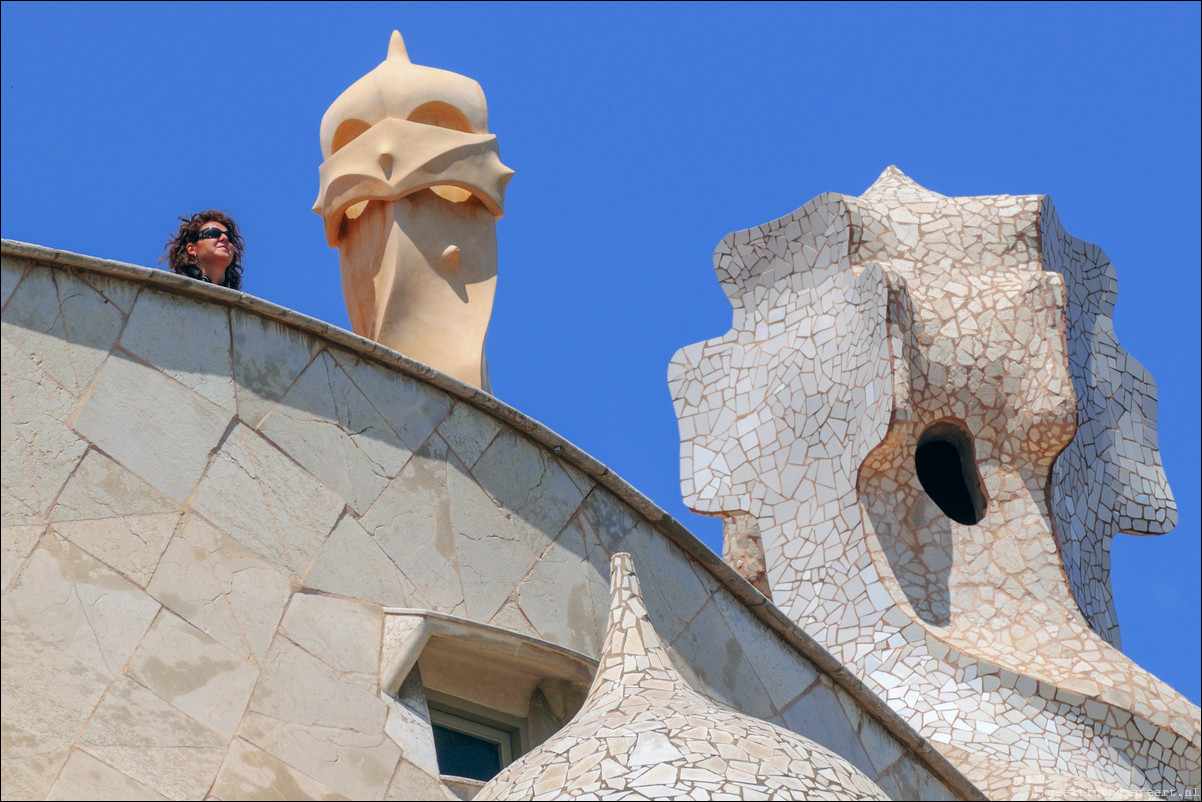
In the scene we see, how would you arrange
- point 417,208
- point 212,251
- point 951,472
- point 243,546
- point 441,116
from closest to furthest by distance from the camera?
point 243,546 < point 212,251 < point 417,208 < point 441,116 < point 951,472

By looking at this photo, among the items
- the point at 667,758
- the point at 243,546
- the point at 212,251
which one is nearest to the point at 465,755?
the point at 243,546

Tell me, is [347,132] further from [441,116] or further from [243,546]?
[243,546]

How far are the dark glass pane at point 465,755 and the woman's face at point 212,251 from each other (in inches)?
61.7

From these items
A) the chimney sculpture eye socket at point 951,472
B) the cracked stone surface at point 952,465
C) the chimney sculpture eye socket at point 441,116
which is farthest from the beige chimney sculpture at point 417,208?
the chimney sculpture eye socket at point 951,472

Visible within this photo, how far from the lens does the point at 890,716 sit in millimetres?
6395

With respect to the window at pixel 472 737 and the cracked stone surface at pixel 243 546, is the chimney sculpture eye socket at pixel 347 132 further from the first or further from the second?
the window at pixel 472 737

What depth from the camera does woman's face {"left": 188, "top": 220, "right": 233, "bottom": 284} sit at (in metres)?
5.83

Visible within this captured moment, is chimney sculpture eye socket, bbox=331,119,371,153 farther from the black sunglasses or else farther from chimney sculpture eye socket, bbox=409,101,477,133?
the black sunglasses

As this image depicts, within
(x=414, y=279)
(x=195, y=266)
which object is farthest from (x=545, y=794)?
(x=414, y=279)

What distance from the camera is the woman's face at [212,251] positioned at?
5.83 metres

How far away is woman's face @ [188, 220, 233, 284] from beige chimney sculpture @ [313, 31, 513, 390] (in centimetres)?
119

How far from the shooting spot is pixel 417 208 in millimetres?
7137

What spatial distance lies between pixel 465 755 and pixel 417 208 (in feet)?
7.98

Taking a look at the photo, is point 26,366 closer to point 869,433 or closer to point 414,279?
point 414,279
